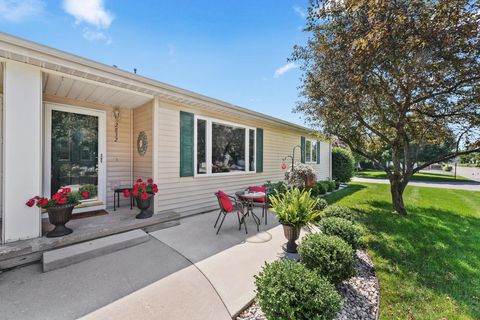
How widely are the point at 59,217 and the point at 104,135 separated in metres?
2.17

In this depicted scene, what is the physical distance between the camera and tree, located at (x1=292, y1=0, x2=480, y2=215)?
3.23 metres

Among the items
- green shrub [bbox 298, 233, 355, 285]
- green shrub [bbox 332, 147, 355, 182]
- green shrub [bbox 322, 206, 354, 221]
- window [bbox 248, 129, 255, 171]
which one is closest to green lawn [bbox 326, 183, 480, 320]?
green shrub [bbox 298, 233, 355, 285]

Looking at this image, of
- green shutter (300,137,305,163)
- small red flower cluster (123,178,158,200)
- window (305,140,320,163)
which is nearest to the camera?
small red flower cluster (123,178,158,200)

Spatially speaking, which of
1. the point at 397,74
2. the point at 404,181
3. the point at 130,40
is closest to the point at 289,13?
the point at 397,74

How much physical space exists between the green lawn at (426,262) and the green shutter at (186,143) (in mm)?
3981

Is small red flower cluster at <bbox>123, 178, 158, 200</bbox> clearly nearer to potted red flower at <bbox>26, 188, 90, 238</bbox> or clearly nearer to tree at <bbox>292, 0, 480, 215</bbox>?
potted red flower at <bbox>26, 188, 90, 238</bbox>

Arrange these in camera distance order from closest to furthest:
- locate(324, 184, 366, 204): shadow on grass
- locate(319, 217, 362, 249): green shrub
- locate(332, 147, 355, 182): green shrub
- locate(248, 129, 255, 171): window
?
locate(319, 217, 362, 249): green shrub < locate(248, 129, 255, 171): window < locate(324, 184, 366, 204): shadow on grass < locate(332, 147, 355, 182): green shrub

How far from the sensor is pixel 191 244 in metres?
3.38

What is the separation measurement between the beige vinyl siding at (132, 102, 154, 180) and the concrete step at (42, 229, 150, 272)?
144 cm

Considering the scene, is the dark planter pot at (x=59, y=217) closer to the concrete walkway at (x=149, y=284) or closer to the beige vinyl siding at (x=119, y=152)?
the concrete walkway at (x=149, y=284)

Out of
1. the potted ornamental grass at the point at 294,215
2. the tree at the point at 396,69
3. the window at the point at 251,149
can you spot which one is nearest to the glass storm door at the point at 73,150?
the window at the point at 251,149

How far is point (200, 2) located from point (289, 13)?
7.65 feet

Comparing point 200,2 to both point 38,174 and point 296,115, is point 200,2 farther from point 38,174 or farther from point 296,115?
point 38,174

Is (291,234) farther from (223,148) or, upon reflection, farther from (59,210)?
(59,210)
